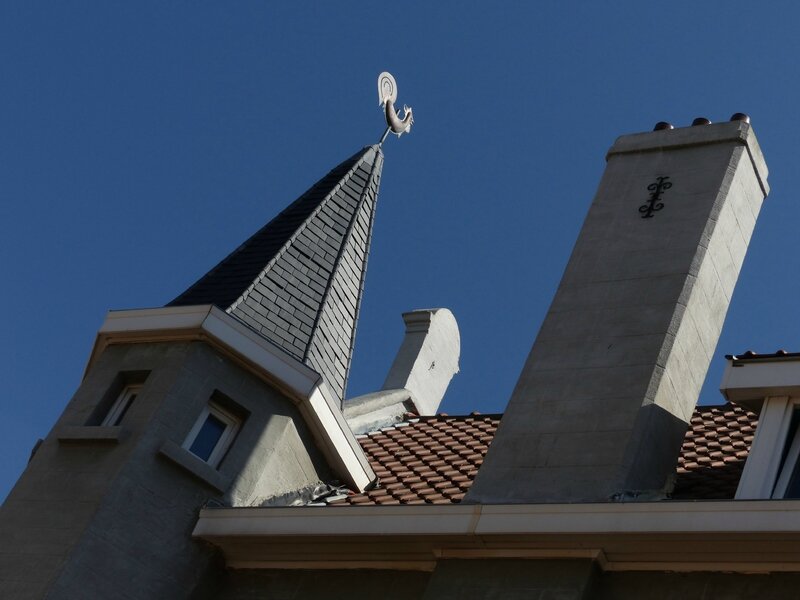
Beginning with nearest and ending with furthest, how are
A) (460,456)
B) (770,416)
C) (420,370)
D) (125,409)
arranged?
1. (770,416)
2. (125,409)
3. (460,456)
4. (420,370)

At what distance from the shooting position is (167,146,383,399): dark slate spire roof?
1402cm

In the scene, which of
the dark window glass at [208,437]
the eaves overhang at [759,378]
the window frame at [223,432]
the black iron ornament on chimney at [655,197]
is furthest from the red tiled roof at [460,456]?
the black iron ornament on chimney at [655,197]

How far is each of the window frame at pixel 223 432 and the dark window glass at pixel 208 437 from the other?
2cm

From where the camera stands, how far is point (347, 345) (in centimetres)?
1490

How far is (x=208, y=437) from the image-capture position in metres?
13.0

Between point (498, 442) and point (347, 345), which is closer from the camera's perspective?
point (498, 442)

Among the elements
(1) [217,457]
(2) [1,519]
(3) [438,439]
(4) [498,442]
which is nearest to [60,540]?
(2) [1,519]

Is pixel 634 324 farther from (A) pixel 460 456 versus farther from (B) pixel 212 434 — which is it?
(B) pixel 212 434

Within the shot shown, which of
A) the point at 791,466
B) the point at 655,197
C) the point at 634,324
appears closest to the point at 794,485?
the point at 791,466

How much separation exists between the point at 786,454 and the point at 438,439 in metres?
5.20

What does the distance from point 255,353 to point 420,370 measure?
5354mm

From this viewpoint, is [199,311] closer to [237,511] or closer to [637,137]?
[237,511]

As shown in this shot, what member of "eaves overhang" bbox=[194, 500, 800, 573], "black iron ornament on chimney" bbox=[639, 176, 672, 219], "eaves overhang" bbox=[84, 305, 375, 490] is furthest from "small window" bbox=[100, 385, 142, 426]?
"black iron ornament on chimney" bbox=[639, 176, 672, 219]

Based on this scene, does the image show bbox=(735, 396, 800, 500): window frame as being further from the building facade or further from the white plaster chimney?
the white plaster chimney
